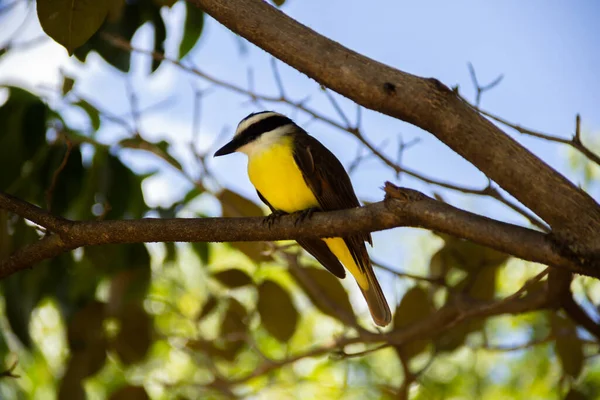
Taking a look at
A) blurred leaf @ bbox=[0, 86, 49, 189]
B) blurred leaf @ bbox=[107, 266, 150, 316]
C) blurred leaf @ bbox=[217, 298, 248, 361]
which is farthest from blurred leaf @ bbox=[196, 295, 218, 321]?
blurred leaf @ bbox=[0, 86, 49, 189]

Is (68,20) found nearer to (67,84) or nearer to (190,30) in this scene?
Answer: (67,84)

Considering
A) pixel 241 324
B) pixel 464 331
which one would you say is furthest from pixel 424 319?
pixel 241 324

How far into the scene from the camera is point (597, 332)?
3469 millimetres

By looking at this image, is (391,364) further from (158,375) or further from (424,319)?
(424,319)

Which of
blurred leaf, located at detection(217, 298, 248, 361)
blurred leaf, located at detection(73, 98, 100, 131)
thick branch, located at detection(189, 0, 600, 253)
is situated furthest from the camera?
blurred leaf, located at detection(217, 298, 248, 361)

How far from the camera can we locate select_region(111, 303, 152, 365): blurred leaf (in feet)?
12.5

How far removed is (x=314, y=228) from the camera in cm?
238

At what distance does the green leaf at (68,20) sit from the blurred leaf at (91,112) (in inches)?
52.9

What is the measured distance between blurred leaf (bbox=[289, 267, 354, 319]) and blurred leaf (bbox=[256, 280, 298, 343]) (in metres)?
0.21

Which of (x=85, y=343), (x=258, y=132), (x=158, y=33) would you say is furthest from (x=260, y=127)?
(x=85, y=343)

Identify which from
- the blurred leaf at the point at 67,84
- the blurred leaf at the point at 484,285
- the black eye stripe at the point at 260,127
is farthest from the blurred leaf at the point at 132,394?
the blurred leaf at the point at 484,285

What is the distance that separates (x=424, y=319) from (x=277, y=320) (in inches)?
29.6

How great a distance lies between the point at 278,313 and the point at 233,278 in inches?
11.6

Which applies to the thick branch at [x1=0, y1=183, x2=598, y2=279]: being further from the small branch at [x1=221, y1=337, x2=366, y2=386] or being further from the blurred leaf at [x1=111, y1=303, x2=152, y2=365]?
the small branch at [x1=221, y1=337, x2=366, y2=386]
